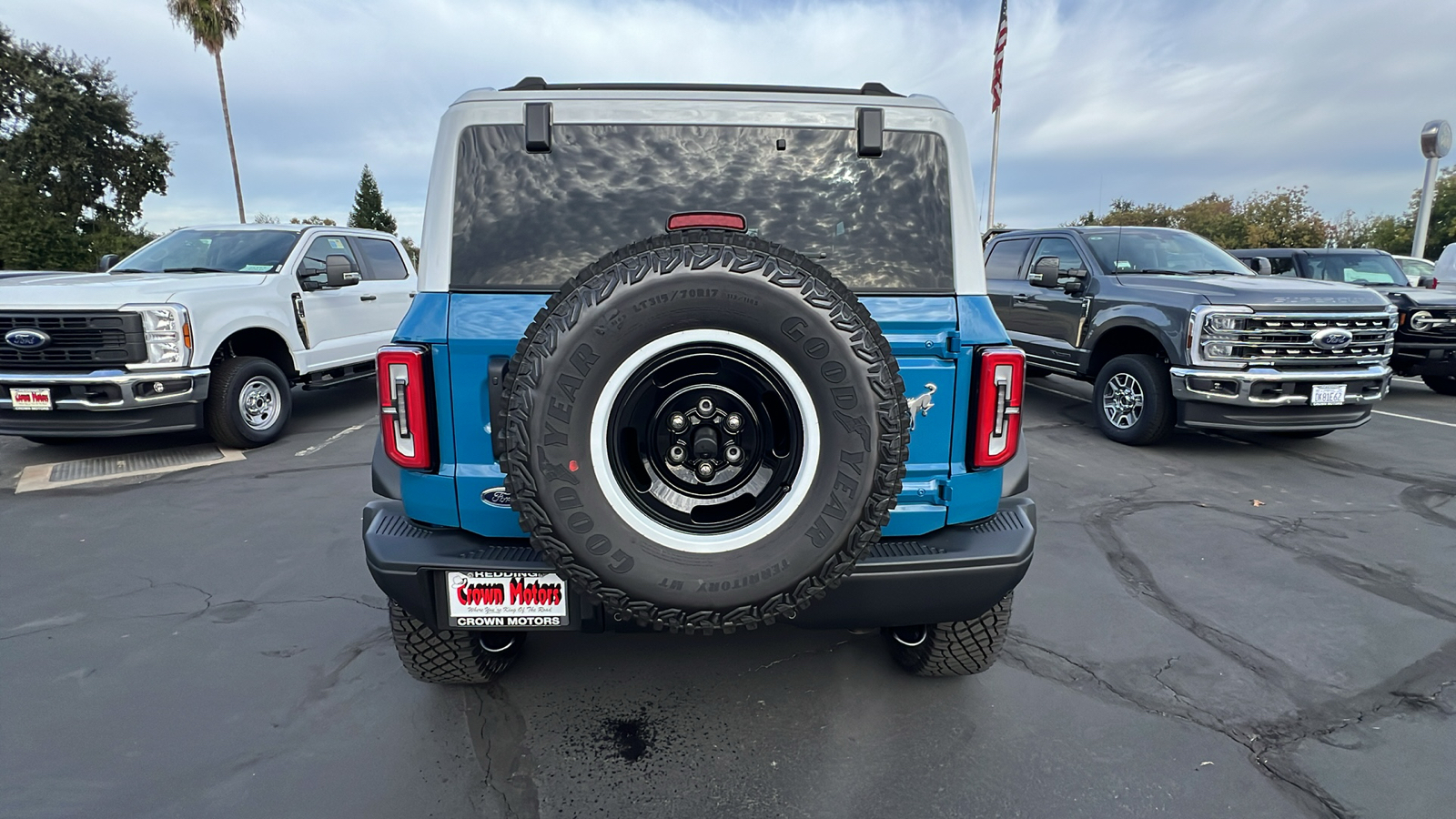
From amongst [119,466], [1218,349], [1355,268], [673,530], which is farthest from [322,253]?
[1355,268]

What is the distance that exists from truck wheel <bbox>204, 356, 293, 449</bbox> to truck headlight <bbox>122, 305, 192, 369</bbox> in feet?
1.24

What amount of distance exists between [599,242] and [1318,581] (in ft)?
Answer: 12.8

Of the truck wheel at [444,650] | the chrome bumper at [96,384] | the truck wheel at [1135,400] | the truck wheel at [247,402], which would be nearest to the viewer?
the truck wheel at [444,650]

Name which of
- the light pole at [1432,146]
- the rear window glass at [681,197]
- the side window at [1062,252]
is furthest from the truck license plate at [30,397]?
the light pole at [1432,146]

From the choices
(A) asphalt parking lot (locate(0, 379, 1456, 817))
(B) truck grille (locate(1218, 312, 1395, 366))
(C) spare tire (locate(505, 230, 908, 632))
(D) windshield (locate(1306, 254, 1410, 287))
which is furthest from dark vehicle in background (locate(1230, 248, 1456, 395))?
(C) spare tire (locate(505, 230, 908, 632))

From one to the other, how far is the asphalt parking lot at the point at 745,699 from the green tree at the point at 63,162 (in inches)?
1322

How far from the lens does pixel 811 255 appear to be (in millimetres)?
2311

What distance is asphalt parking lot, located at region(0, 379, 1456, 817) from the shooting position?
2152mm

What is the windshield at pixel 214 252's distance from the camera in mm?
6730

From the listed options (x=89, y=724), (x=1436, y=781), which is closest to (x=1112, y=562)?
(x=1436, y=781)

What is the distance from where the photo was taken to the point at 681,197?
2293 mm

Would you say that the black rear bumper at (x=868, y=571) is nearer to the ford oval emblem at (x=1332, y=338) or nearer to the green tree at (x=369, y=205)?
the ford oval emblem at (x=1332, y=338)

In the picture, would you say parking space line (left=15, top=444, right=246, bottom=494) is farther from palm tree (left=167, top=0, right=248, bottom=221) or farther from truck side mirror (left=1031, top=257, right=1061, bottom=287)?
palm tree (left=167, top=0, right=248, bottom=221)

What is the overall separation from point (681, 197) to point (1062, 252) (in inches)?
249
